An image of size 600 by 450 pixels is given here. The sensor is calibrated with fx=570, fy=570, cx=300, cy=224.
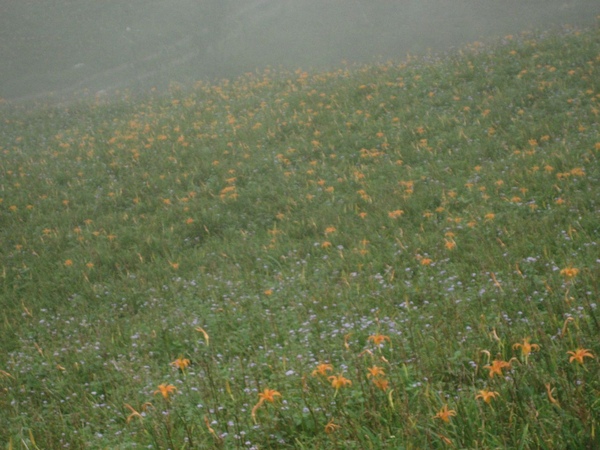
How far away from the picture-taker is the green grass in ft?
10.6

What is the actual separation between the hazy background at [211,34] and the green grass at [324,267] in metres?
10.9

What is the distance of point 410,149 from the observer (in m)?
9.91

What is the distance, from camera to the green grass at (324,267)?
10.6ft

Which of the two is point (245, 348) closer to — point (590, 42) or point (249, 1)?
point (590, 42)

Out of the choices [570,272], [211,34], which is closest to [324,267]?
[570,272]

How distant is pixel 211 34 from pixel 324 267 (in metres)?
26.1

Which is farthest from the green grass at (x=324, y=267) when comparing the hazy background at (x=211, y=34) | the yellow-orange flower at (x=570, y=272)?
the hazy background at (x=211, y=34)

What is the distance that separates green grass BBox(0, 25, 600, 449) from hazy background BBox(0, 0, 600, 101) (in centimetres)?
1090

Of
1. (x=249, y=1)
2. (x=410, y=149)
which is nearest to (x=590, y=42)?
(x=410, y=149)

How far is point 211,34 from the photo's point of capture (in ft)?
98.2

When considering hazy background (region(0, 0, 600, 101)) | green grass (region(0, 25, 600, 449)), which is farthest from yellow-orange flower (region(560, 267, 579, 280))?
hazy background (region(0, 0, 600, 101))

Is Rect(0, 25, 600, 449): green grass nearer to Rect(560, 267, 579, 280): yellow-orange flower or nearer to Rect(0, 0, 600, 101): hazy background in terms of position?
Rect(560, 267, 579, 280): yellow-orange flower

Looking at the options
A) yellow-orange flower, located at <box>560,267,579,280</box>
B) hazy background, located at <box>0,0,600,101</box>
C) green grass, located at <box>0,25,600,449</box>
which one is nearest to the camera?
green grass, located at <box>0,25,600,449</box>

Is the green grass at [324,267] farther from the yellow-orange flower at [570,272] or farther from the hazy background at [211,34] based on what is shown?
the hazy background at [211,34]
